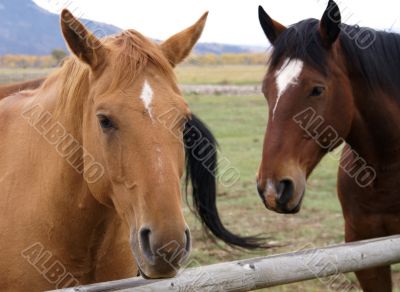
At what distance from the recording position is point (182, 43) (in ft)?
8.47

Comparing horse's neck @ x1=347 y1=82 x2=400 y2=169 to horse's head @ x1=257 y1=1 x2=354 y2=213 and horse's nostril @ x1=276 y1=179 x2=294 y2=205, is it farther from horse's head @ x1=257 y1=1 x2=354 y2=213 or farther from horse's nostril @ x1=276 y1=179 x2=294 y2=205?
horse's nostril @ x1=276 y1=179 x2=294 y2=205

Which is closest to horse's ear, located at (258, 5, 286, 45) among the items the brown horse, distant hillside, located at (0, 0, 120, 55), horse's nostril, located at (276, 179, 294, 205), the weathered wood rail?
the brown horse

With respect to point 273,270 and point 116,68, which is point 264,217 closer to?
point 273,270

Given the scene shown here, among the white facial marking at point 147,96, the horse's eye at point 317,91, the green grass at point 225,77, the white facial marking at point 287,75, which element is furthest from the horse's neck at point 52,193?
the green grass at point 225,77

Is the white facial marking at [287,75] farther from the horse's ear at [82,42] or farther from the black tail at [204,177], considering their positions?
the horse's ear at [82,42]

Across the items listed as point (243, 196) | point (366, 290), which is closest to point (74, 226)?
point (366, 290)

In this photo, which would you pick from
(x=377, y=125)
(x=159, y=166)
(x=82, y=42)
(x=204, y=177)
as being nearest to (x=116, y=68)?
Answer: (x=82, y=42)

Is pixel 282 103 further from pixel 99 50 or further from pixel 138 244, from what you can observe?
pixel 138 244

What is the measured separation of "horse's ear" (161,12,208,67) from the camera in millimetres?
2547

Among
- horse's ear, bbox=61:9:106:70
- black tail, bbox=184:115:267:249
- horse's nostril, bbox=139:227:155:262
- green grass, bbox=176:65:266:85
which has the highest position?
horse's ear, bbox=61:9:106:70

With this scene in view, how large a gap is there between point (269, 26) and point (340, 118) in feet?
2.78

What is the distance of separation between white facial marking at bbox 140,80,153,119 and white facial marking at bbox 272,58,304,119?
1237mm

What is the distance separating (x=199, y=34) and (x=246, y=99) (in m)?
24.2

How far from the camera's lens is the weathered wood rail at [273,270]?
91.4 inches
